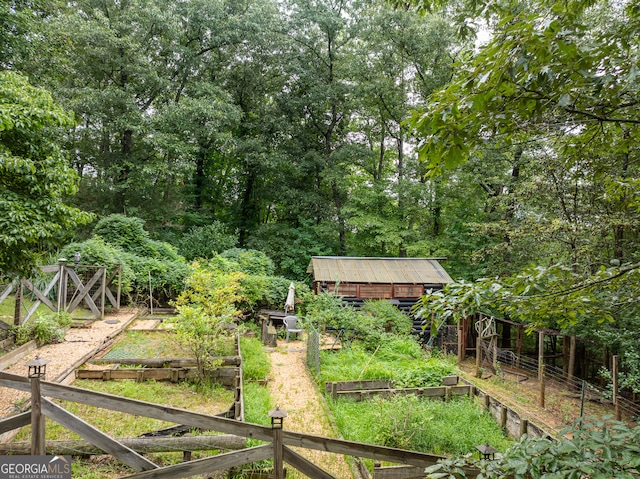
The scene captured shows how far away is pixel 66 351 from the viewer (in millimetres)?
7727

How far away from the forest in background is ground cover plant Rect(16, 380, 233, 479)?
251 cm

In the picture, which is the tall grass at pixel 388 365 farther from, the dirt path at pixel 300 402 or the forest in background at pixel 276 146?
the forest in background at pixel 276 146

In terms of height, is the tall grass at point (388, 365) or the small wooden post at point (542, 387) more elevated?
the tall grass at point (388, 365)

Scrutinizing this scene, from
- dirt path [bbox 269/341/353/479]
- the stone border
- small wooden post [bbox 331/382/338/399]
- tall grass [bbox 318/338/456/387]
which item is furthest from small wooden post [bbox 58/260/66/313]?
→ small wooden post [bbox 331/382/338/399]

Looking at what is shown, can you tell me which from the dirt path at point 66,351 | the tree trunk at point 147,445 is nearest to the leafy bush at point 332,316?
the dirt path at point 66,351

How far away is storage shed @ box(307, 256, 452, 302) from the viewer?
45.5 ft

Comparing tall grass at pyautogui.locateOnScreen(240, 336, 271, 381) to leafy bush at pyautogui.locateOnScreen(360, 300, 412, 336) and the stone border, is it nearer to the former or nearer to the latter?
leafy bush at pyautogui.locateOnScreen(360, 300, 412, 336)

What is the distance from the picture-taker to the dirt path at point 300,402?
493 centimetres

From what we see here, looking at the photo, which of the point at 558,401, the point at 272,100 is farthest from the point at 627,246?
the point at 272,100

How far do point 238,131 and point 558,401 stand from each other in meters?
19.7

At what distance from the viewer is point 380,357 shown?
9.27 meters

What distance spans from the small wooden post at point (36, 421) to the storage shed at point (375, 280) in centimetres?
1022

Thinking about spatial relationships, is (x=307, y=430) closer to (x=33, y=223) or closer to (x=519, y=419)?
(x=519, y=419)

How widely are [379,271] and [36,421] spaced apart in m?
12.5
